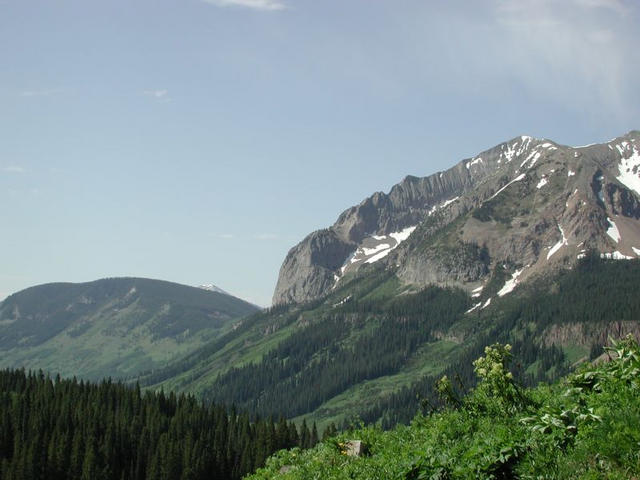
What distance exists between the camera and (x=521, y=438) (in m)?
24.0

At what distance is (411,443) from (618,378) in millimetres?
9747

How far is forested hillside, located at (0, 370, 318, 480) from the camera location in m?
154

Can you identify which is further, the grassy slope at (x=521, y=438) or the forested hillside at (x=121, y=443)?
the forested hillside at (x=121, y=443)

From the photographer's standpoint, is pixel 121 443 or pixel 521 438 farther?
pixel 121 443

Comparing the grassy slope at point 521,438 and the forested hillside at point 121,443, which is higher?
the grassy slope at point 521,438

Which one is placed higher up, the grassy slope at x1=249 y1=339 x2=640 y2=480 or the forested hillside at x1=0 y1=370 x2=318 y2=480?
the grassy slope at x1=249 y1=339 x2=640 y2=480

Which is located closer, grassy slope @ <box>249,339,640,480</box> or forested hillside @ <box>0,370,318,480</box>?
grassy slope @ <box>249,339,640,480</box>

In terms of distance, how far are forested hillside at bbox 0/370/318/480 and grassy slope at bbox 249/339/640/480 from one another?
13811 cm

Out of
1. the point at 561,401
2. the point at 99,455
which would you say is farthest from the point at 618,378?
the point at 99,455

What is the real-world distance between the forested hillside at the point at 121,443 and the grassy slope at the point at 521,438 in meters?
138

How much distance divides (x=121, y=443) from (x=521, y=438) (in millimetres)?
168918

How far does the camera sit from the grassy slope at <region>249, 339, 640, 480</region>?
70.4 ft

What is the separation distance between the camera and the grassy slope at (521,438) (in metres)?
21.5

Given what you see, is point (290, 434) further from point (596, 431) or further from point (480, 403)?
point (596, 431)
